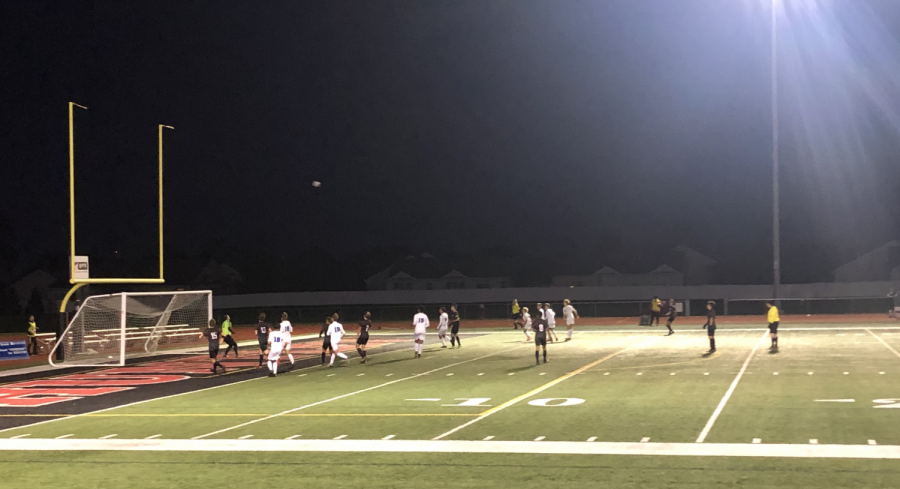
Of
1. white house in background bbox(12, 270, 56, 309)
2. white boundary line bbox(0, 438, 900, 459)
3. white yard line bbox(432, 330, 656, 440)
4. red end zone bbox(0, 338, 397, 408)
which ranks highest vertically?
white house in background bbox(12, 270, 56, 309)

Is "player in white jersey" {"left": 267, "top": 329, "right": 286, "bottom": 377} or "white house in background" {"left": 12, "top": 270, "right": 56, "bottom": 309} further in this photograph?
"white house in background" {"left": 12, "top": 270, "right": 56, "bottom": 309}

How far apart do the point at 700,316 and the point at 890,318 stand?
14.5m

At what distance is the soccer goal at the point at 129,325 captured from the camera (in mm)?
31658

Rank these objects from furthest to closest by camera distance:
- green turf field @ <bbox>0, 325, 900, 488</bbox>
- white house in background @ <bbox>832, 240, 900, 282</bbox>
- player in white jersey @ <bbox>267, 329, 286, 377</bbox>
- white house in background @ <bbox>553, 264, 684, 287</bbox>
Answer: white house in background @ <bbox>553, 264, 684, 287</bbox>
white house in background @ <bbox>832, 240, 900, 282</bbox>
player in white jersey @ <bbox>267, 329, 286, 377</bbox>
green turf field @ <bbox>0, 325, 900, 488</bbox>

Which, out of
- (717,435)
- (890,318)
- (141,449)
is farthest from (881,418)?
(890,318)

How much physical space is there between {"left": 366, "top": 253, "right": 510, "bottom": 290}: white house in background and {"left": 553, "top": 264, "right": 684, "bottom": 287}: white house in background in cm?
844

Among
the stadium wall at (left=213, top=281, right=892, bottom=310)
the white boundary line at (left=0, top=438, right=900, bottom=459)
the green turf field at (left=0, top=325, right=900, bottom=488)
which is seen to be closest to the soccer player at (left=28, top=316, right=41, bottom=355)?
the green turf field at (left=0, top=325, right=900, bottom=488)

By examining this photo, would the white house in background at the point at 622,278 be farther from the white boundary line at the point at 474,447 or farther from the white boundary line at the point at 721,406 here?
the white boundary line at the point at 474,447

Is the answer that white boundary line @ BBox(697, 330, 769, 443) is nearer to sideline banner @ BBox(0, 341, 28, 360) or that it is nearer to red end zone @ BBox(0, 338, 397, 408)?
red end zone @ BBox(0, 338, 397, 408)

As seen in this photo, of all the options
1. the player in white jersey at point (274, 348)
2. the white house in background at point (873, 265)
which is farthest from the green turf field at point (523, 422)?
the white house in background at point (873, 265)

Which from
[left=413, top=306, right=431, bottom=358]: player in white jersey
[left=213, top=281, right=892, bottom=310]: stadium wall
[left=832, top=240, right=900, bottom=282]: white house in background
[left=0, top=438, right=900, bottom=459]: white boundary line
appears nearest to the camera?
[left=0, top=438, right=900, bottom=459]: white boundary line

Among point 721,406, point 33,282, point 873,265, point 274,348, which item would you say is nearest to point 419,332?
point 274,348

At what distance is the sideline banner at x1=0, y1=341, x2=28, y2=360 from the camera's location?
3509 centimetres

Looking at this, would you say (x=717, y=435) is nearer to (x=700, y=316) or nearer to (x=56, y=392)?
(x=56, y=392)
